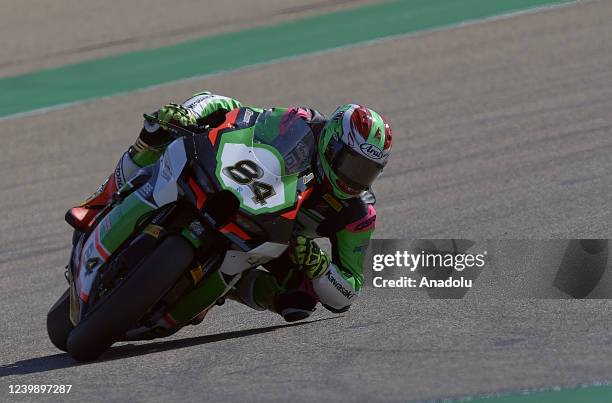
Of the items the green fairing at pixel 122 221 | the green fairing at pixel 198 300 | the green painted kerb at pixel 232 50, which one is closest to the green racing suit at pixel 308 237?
the green fairing at pixel 198 300

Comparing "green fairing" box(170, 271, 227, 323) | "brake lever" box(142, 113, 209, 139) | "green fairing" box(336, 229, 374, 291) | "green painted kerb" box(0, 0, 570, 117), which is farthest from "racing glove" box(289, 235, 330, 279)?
"green painted kerb" box(0, 0, 570, 117)

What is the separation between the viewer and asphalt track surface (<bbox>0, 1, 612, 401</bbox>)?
6.00 m

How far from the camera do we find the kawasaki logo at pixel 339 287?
7.17 m

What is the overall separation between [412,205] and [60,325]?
386cm

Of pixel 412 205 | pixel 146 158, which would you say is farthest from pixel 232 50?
pixel 146 158

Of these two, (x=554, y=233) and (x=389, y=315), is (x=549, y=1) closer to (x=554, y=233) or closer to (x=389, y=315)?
(x=554, y=233)

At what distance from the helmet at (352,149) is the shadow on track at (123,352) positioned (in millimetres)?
1084

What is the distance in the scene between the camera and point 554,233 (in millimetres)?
8867

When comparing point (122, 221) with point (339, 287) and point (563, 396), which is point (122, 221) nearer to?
point (339, 287)

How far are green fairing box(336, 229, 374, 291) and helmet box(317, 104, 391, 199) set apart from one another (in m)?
0.44

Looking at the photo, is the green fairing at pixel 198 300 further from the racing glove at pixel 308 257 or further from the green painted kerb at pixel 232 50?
the green painted kerb at pixel 232 50

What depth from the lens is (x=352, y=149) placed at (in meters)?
6.71

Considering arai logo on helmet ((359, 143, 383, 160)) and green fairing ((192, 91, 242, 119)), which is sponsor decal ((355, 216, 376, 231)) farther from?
green fairing ((192, 91, 242, 119))

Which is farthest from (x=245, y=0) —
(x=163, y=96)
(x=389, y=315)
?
(x=389, y=315)
